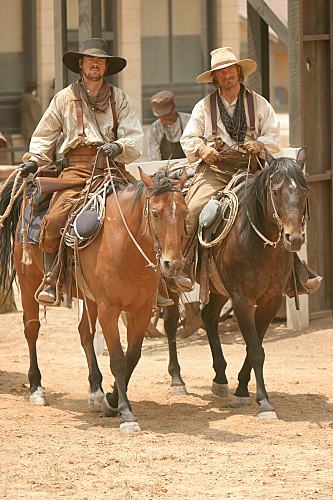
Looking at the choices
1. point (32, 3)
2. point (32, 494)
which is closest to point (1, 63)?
point (32, 3)

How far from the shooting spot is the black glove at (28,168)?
7469 mm

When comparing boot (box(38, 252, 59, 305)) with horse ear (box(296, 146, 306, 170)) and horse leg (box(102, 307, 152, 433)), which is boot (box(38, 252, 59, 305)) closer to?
horse leg (box(102, 307, 152, 433))

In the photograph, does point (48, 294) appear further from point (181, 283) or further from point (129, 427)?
point (129, 427)

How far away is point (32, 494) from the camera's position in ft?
16.9

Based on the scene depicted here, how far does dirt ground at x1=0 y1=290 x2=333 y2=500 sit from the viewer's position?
531cm

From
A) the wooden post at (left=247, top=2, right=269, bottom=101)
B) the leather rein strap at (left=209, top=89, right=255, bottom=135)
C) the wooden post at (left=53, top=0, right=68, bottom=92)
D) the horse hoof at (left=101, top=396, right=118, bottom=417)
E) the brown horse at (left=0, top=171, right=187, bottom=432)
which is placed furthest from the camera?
the wooden post at (left=247, top=2, right=269, bottom=101)

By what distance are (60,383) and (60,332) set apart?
276 centimetres

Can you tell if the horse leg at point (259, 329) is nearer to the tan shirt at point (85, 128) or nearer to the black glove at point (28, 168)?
the tan shirt at point (85, 128)

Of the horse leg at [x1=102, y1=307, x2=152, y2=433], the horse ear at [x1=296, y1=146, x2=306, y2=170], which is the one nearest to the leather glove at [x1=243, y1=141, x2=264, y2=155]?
the horse ear at [x1=296, y1=146, x2=306, y2=170]

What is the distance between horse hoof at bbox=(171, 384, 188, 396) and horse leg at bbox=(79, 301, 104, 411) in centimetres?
83

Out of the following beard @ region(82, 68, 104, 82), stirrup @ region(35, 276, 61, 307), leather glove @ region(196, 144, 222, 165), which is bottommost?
stirrup @ region(35, 276, 61, 307)

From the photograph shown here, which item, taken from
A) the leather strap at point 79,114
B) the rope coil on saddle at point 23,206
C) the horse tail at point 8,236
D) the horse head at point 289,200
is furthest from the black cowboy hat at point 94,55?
the horse head at point 289,200

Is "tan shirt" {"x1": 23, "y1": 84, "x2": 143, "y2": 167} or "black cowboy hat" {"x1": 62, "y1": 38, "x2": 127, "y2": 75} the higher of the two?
"black cowboy hat" {"x1": 62, "y1": 38, "x2": 127, "y2": 75}

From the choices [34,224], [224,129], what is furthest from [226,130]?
[34,224]
